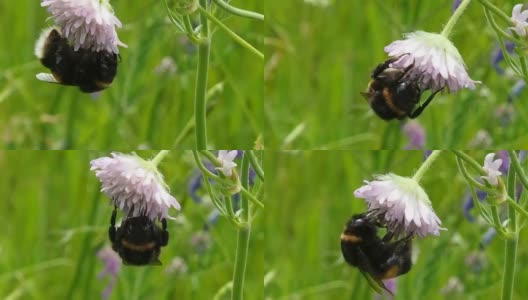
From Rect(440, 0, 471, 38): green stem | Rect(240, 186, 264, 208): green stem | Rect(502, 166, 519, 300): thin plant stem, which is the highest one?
Rect(440, 0, 471, 38): green stem

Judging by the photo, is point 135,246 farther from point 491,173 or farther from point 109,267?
point 109,267

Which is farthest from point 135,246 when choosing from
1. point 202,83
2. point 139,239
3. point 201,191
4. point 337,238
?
point 337,238

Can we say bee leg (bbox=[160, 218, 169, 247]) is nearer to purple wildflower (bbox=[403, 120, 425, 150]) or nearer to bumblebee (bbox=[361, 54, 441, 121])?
bumblebee (bbox=[361, 54, 441, 121])

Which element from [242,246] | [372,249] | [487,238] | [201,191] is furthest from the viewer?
[487,238]

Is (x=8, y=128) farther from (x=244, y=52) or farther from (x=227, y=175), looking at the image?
(x=227, y=175)

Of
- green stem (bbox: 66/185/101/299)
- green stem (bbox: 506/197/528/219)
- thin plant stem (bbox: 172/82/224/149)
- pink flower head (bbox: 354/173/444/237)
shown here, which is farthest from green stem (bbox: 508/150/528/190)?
green stem (bbox: 66/185/101/299)

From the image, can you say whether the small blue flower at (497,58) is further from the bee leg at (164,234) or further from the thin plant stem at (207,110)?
the bee leg at (164,234)
